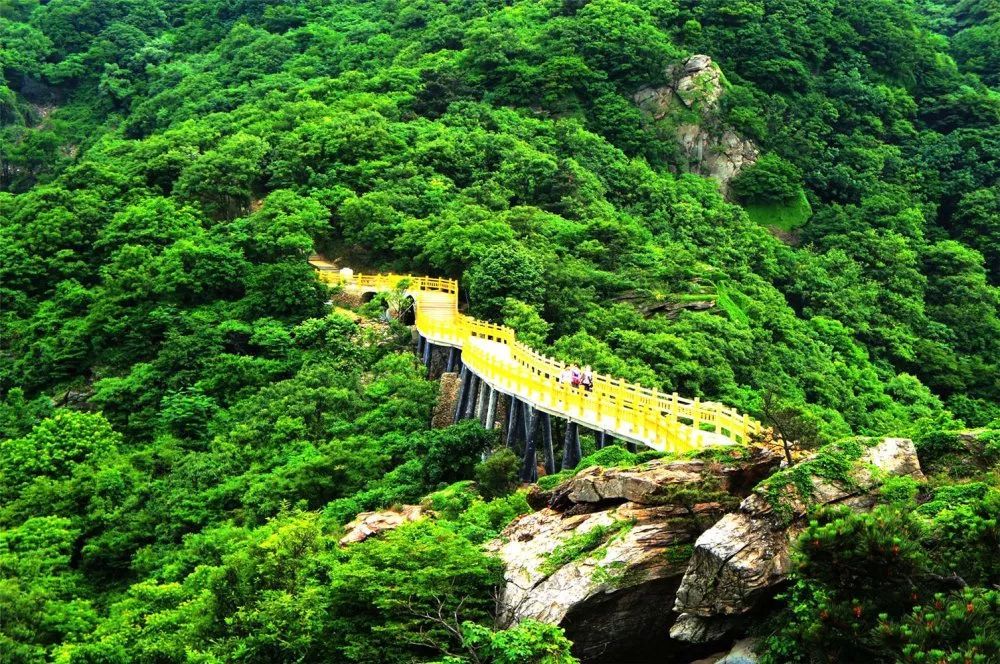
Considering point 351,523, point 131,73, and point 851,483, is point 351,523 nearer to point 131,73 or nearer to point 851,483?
point 851,483

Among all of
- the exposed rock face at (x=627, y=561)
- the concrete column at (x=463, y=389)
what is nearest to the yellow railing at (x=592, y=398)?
the concrete column at (x=463, y=389)

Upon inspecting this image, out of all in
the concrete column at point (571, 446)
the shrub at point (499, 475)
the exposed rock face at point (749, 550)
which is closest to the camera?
the exposed rock face at point (749, 550)

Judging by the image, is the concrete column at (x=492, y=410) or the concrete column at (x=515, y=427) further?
the concrete column at (x=492, y=410)

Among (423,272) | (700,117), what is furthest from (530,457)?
(700,117)

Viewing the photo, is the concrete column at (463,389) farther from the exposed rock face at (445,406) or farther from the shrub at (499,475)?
the shrub at (499,475)

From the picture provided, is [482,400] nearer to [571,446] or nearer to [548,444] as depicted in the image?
[548,444]

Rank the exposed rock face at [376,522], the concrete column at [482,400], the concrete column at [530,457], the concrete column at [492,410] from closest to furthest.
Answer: the exposed rock face at [376,522], the concrete column at [530,457], the concrete column at [492,410], the concrete column at [482,400]

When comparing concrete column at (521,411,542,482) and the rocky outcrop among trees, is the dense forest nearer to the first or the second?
the rocky outcrop among trees
